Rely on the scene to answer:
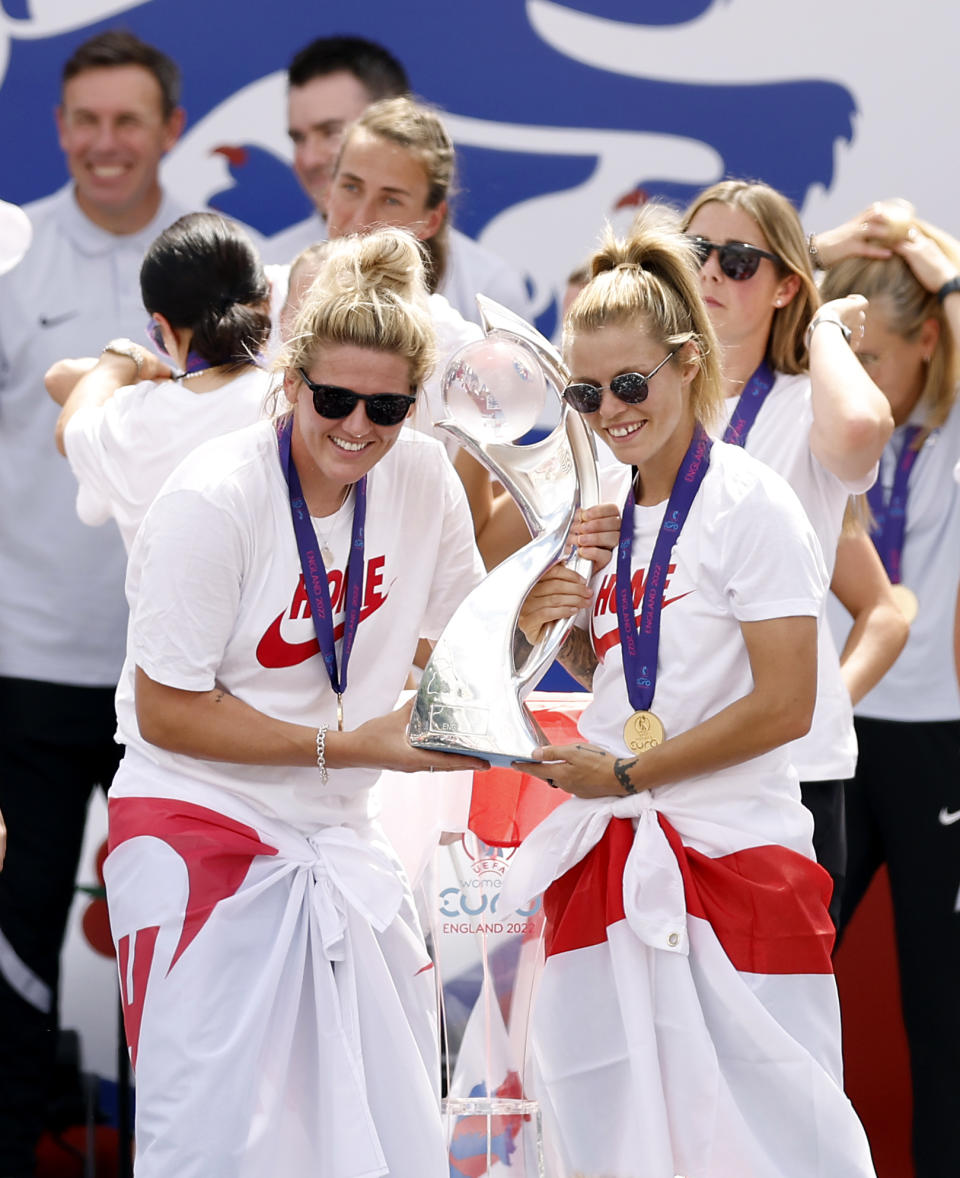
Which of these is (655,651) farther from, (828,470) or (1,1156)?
(1,1156)

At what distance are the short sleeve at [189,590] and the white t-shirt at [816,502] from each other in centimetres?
86

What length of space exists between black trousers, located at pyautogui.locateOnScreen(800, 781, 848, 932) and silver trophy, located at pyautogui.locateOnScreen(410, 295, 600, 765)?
64 centimetres

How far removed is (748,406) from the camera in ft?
8.98

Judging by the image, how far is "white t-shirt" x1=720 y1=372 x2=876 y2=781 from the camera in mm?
2588

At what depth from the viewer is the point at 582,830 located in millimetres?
2223

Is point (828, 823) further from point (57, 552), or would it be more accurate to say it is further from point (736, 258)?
point (57, 552)

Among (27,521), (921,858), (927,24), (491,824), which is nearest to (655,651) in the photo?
(491,824)

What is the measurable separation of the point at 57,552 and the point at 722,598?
1912mm

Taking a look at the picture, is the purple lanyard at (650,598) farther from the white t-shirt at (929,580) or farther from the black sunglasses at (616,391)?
the white t-shirt at (929,580)

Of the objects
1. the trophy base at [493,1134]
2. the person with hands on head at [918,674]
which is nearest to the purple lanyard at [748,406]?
the person with hands on head at [918,674]

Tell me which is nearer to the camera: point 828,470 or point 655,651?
point 655,651

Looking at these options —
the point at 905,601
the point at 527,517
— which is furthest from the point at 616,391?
the point at 905,601

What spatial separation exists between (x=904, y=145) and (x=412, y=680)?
1778 mm

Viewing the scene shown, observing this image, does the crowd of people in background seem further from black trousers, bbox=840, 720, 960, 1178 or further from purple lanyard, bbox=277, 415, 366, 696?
black trousers, bbox=840, 720, 960, 1178
